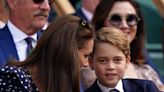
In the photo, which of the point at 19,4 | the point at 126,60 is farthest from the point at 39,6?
the point at 126,60

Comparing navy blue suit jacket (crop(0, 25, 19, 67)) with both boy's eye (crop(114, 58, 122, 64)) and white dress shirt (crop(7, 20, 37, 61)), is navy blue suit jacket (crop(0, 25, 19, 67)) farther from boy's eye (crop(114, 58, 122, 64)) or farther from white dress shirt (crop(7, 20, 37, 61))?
boy's eye (crop(114, 58, 122, 64))

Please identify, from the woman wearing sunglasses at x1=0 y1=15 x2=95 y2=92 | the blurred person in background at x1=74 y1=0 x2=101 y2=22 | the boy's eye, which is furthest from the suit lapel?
the blurred person in background at x1=74 y1=0 x2=101 y2=22

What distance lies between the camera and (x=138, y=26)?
5629 millimetres

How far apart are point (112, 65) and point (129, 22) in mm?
1360

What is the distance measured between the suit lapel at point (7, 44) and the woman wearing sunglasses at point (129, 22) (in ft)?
3.05

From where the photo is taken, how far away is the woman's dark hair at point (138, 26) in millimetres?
5340

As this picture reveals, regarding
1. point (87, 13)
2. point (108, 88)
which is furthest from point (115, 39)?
point (87, 13)

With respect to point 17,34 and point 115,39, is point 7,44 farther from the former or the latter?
point 115,39

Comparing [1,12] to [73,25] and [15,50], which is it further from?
[73,25]

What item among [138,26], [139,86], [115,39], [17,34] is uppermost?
[115,39]

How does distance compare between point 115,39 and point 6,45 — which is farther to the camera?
point 6,45

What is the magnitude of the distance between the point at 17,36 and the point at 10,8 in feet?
0.76

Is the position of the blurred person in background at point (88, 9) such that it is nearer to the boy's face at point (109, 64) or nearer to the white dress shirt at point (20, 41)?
the white dress shirt at point (20, 41)

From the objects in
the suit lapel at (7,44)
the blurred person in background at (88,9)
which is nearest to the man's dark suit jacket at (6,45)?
the suit lapel at (7,44)
